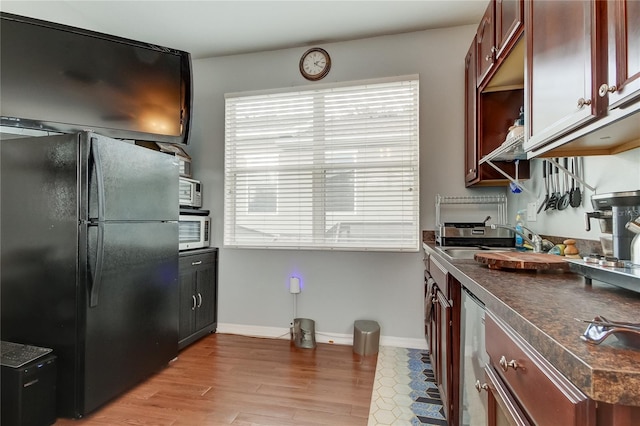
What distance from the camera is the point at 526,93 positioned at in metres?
1.32

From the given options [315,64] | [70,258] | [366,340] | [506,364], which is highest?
[315,64]

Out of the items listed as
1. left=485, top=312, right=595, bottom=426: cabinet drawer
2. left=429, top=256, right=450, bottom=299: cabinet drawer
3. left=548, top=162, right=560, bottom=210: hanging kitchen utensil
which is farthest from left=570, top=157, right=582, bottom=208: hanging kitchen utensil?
left=485, top=312, right=595, bottom=426: cabinet drawer

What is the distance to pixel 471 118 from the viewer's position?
2.34m

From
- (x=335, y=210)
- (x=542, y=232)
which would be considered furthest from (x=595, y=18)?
(x=335, y=210)

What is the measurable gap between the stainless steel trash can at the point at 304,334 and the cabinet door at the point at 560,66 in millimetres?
2150

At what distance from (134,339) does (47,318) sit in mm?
Answer: 475

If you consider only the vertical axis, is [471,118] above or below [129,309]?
above

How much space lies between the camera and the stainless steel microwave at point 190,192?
108 inches

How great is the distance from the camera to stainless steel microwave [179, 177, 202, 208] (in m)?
2.76

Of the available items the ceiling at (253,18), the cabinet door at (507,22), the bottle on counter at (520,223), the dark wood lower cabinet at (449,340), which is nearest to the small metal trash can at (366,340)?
the dark wood lower cabinet at (449,340)

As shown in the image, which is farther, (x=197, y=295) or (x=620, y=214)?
(x=197, y=295)

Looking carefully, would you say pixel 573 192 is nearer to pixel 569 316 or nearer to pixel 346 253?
pixel 569 316

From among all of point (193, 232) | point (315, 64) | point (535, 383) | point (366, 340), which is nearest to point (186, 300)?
point (193, 232)

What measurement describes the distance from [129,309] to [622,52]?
2510 mm
